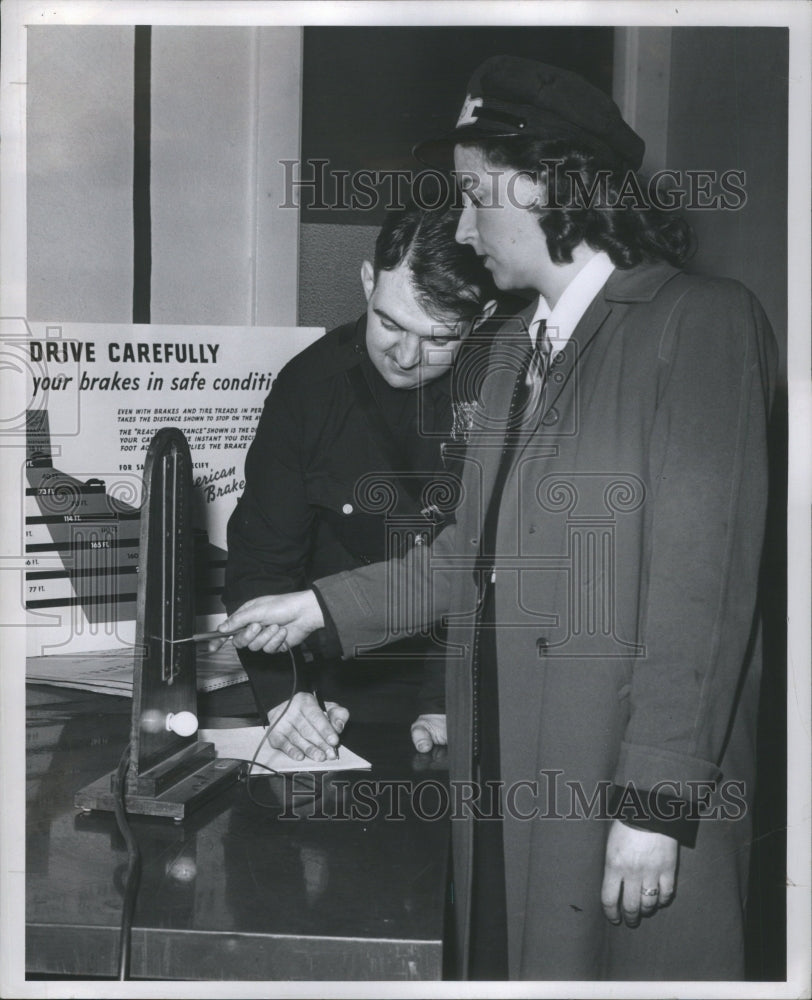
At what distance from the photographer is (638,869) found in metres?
0.93

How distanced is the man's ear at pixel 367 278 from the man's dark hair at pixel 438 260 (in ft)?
0.15

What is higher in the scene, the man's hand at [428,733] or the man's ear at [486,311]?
the man's ear at [486,311]

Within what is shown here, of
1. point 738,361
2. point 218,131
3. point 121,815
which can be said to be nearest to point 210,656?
point 121,815

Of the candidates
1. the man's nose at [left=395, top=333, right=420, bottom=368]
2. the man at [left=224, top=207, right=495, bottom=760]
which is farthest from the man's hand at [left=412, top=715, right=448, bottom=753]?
the man's nose at [left=395, top=333, right=420, bottom=368]

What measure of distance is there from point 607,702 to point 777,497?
367 millimetres

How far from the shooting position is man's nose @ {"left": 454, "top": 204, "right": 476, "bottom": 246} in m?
1.18

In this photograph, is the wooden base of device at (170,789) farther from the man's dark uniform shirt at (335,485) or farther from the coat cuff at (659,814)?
the coat cuff at (659,814)

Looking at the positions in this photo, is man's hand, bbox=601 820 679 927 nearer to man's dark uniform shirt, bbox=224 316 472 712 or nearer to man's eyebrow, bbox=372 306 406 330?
man's dark uniform shirt, bbox=224 316 472 712

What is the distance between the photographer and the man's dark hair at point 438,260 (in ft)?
4.23

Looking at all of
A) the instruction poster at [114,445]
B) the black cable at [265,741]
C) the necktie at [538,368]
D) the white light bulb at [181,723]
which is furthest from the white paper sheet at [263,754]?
the necktie at [538,368]

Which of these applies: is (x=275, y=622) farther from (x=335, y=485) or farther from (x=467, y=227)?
(x=467, y=227)

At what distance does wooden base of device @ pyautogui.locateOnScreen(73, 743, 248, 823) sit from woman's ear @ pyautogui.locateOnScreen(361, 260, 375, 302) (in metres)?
0.71

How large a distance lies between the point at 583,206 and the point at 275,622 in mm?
635

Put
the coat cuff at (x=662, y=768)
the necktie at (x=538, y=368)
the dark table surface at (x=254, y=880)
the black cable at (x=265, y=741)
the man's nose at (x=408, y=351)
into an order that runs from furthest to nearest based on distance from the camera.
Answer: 1. the man's nose at (x=408, y=351)
2. the necktie at (x=538, y=368)
3. the black cable at (x=265, y=741)
4. the coat cuff at (x=662, y=768)
5. the dark table surface at (x=254, y=880)
